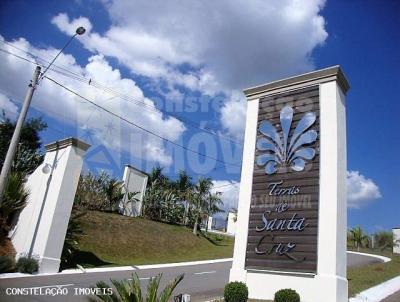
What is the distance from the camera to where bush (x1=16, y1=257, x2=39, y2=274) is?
14.2 meters

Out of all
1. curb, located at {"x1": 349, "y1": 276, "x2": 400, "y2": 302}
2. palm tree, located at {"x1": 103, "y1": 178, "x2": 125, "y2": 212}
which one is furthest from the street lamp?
palm tree, located at {"x1": 103, "y1": 178, "x2": 125, "y2": 212}

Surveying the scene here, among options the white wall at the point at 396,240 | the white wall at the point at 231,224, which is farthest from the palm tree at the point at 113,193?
the white wall at the point at 396,240

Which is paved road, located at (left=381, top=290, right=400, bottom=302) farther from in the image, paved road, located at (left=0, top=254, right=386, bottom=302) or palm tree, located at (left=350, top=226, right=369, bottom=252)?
palm tree, located at (left=350, top=226, right=369, bottom=252)

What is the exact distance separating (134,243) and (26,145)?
11.6 metres

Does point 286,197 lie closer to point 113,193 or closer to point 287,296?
point 287,296

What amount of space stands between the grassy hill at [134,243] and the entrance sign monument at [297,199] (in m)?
9.35

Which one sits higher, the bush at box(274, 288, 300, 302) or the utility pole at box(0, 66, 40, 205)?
the utility pole at box(0, 66, 40, 205)

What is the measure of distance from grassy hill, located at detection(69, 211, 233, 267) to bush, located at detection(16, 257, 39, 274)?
11.6ft

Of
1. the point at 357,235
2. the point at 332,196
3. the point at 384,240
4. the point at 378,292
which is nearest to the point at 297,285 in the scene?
the point at 332,196

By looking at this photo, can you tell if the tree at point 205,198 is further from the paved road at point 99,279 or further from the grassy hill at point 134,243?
the paved road at point 99,279

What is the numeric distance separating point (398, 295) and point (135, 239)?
56.3ft

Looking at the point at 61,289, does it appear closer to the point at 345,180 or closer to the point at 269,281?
the point at 269,281

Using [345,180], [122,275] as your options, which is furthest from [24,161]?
[345,180]

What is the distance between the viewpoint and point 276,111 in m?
13.4
